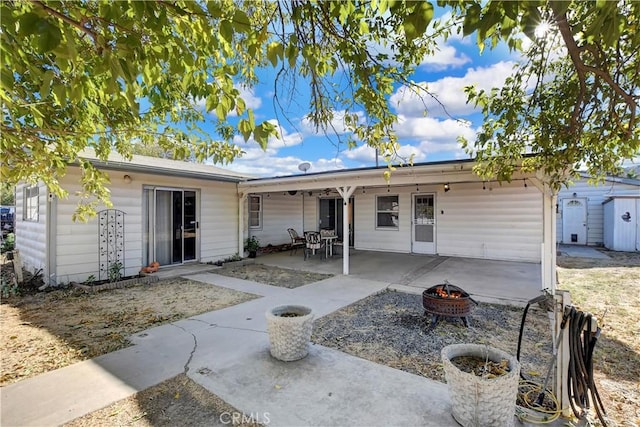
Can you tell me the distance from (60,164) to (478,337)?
5.15 m

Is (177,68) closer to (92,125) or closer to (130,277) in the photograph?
(92,125)

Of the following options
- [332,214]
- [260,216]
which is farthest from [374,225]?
[260,216]

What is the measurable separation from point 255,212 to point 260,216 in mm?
258

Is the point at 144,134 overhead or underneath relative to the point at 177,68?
overhead

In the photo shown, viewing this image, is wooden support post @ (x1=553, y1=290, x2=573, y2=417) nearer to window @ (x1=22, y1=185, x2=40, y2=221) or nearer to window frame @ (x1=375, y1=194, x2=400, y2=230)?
window frame @ (x1=375, y1=194, x2=400, y2=230)

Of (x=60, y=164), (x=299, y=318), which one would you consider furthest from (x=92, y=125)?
(x=299, y=318)

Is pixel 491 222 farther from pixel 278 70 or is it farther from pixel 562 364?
pixel 278 70

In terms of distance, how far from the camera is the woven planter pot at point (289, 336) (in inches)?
129

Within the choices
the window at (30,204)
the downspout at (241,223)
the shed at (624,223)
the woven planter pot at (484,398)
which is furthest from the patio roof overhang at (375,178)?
the shed at (624,223)

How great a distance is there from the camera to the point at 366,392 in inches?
109

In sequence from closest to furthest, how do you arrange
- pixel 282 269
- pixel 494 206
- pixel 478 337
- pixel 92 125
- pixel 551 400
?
1. pixel 551 400
2. pixel 92 125
3. pixel 478 337
4. pixel 282 269
5. pixel 494 206

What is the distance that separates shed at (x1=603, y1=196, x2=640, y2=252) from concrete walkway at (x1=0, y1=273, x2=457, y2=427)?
44.3 feet

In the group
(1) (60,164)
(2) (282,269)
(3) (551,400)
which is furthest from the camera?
(2) (282,269)

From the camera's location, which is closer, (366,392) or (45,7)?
(45,7)
